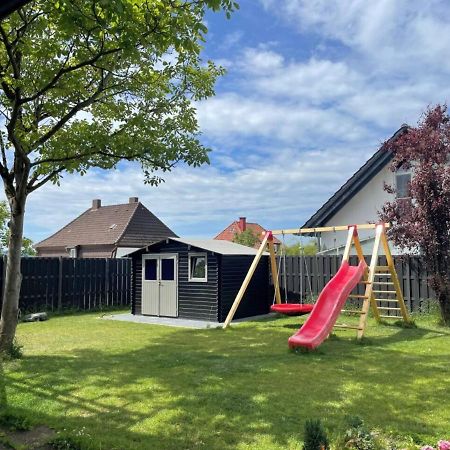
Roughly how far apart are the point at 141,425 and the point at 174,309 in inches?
408

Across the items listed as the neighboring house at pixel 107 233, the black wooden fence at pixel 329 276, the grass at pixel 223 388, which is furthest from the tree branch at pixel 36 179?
the neighboring house at pixel 107 233

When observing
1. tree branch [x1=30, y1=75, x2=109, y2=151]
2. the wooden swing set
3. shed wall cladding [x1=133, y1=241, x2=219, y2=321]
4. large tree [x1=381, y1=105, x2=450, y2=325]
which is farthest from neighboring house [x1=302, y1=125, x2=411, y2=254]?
tree branch [x1=30, y1=75, x2=109, y2=151]

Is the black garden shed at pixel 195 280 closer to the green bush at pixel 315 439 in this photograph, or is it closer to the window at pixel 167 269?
the window at pixel 167 269

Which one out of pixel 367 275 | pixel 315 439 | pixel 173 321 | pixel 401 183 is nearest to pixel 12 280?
pixel 173 321

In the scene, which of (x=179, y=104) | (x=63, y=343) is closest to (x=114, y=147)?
(x=179, y=104)

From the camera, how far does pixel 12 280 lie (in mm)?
8242

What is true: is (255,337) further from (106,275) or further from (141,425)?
(106,275)

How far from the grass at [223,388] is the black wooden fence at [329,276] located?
10.8ft

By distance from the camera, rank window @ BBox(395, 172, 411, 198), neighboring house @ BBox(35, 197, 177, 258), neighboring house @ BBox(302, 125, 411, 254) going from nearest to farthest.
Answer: window @ BBox(395, 172, 411, 198) → neighboring house @ BBox(302, 125, 411, 254) → neighboring house @ BBox(35, 197, 177, 258)

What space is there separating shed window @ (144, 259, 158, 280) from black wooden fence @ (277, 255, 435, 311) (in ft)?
13.9

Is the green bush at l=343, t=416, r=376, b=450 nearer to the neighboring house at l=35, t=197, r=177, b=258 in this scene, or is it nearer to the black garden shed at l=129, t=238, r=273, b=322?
the black garden shed at l=129, t=238, r=273, b=322

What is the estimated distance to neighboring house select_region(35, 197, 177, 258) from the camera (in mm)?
32125

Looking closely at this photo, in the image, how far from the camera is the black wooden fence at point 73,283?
15836mm

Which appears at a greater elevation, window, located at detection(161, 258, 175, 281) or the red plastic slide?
window, located at detection(161, 258, 175, 281)
